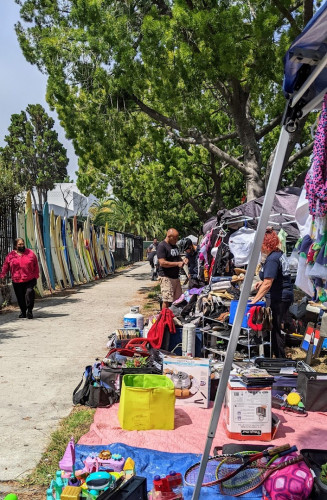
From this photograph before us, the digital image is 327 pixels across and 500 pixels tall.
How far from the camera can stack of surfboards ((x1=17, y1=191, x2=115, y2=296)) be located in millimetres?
14008

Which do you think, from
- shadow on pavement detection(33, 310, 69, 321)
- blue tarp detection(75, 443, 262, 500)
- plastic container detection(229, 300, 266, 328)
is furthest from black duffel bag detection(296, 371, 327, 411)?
shadow on pavement detection(33, 310, 69, 321)

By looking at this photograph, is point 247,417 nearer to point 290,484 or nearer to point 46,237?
point 290,484

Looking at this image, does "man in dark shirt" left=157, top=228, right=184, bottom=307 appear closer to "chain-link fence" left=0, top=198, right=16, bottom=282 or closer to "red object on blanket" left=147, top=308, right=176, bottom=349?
"red object on blanket" left=147, top=308, right=176, bottom=349

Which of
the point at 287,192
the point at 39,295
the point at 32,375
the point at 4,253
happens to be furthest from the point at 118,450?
the point at 39,295

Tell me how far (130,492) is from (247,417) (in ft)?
6.54

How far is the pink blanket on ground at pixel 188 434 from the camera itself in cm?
419

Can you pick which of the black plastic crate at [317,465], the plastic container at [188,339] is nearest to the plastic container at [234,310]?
the plastic container at [188,339]

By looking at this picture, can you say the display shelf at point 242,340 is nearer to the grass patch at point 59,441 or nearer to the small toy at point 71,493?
the grass patch at point 59,441

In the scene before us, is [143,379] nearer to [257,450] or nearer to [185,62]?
[257,450]

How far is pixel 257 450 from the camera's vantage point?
3.75m

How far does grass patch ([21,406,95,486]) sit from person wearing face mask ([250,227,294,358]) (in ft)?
8.77

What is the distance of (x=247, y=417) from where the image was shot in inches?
171

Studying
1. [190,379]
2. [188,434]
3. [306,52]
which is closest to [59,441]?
[188,434]

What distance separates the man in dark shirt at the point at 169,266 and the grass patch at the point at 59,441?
12.0 ft
